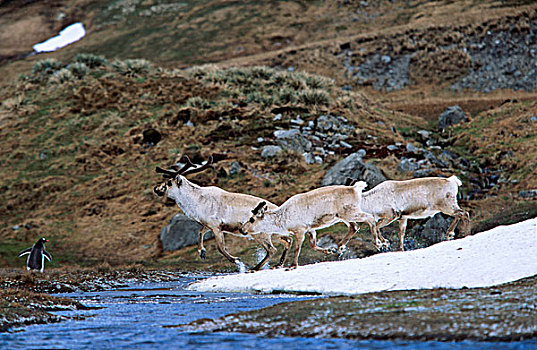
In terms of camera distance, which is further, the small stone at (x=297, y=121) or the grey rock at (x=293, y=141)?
the small stone at (x=297, y=121)

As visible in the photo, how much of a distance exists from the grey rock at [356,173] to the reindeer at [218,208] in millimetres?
10276

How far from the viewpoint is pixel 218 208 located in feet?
60.6

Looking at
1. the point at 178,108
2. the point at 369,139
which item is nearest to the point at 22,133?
the point at 178,108

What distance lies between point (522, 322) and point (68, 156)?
121 ft

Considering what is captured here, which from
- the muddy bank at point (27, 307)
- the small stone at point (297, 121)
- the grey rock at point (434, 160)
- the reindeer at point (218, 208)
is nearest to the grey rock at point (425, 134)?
the grey rock at point (434, 160)

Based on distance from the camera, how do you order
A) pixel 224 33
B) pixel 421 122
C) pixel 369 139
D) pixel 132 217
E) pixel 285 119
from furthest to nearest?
1. pixel 224 33
2. pixel 421 122
3. pixel 285 119
4. pixel 369 139
5. pixel 132 217

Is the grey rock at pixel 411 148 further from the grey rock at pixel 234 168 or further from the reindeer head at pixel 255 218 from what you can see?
the reindeer head at pixel 255 218

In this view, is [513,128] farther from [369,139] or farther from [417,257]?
[417,257]

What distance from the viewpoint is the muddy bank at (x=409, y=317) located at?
7434 mm

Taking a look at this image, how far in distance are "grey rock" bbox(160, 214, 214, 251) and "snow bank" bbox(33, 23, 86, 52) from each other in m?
90.2

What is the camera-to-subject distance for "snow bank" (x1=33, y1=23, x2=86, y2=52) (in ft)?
360

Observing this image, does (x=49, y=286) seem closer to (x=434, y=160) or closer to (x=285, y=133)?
Result: (x=285, y=133)

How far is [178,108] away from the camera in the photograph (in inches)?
1703

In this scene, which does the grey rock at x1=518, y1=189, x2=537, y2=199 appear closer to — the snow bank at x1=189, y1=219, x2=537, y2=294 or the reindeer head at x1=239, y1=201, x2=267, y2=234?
the snow bank at x1=189, y1=219, x2=537, y2=294
